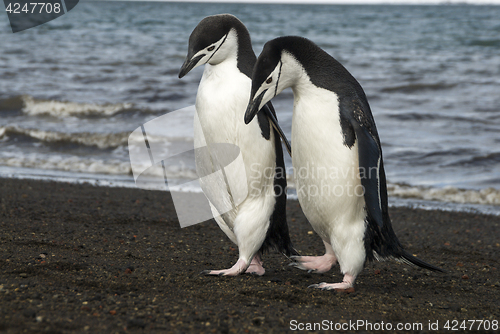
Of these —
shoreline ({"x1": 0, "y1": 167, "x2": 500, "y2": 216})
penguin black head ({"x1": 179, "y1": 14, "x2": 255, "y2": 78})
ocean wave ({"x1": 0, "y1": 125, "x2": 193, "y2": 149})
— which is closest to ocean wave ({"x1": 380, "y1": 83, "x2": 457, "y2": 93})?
shoreline ({"x1": 0, "y1": 167, "x2": 500, "y2": 216})

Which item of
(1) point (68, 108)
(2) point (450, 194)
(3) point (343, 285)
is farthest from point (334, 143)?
(1) point (68, 108)

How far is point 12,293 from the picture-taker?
2316mm

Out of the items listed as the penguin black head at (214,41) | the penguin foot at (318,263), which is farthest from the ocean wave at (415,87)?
the penguin black head at (214,41)

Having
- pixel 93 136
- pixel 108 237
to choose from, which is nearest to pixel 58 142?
pixel 93 136

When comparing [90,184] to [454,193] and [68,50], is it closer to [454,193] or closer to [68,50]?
[454,193]

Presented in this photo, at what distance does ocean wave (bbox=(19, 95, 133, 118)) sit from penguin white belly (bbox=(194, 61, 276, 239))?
7591mm

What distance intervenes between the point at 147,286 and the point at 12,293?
2.16 feet

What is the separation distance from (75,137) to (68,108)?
212 cm

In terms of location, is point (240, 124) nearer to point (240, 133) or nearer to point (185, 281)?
point (240, 133)

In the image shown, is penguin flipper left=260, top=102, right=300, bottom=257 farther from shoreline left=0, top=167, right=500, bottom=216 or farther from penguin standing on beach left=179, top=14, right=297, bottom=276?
shoreline left=0, top=167, right=500, bottom=216

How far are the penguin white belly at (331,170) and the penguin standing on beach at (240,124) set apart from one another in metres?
0.23

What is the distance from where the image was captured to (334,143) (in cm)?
264

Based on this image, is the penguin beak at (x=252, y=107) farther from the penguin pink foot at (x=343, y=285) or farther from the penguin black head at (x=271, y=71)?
the penguin pink foot at (x=343, y=285)

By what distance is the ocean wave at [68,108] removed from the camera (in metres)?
10.0
